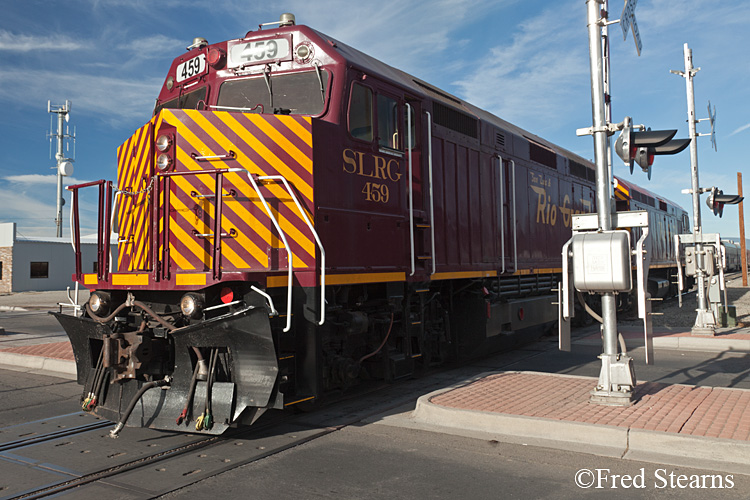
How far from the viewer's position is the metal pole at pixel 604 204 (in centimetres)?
593

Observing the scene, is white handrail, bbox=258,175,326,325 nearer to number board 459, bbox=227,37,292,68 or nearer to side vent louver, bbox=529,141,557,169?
number board 459, bbox=227,37,292,68

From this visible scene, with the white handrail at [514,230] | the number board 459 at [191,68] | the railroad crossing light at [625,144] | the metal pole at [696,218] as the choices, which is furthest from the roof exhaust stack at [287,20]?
the metal pole at [696,218]

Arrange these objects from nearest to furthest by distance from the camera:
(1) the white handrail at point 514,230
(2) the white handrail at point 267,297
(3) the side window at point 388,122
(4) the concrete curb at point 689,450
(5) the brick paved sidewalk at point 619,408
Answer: (4) the concrete curb at point 689,450 < (2) the white handrail at point 267,297 < (5) the brick paved sidewalk at point 619,408 < (3) the side window at point 388,122 < (1) the white handrail at point 514,230

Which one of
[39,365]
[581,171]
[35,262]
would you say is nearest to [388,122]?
[39,365]

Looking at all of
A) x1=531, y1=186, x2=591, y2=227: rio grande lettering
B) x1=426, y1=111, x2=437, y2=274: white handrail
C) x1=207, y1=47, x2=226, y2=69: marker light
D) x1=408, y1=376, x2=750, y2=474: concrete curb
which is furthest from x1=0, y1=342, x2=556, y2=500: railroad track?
x1=531, y1=186, x2=591, y2=227: rio grande lettering

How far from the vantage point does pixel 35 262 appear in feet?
119

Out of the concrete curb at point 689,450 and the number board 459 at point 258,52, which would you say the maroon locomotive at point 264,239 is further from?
the concrete curb at point 689,450

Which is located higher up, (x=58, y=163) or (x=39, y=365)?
(x=58, y=163)

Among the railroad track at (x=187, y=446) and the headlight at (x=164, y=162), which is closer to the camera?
the railroad track at (x=187, y=446)

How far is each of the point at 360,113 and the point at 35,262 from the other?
36.5 metres

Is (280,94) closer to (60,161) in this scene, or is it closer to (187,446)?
(187,446)

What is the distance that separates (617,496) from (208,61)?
5.98m

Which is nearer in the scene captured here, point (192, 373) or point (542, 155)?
point (192, 373)

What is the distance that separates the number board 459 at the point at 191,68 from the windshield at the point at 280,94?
0.54m
